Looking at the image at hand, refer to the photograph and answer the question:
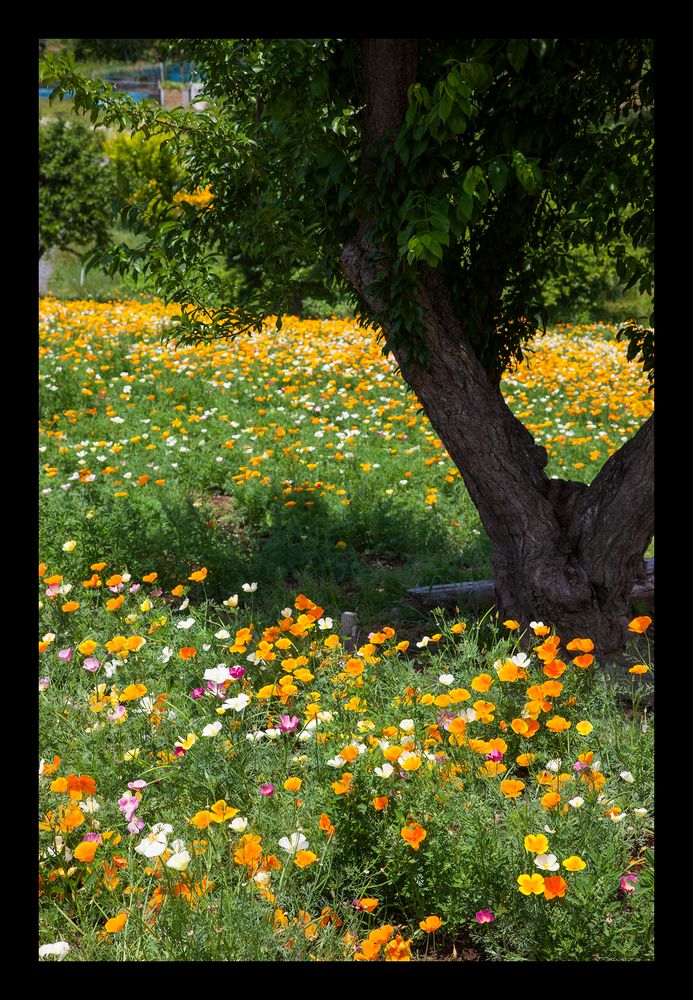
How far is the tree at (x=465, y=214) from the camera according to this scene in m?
3.35

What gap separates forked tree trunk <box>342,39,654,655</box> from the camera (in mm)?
3633

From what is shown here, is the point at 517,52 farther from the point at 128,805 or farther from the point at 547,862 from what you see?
the point at 128,805

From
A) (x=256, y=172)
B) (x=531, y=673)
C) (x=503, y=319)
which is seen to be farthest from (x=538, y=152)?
(x=531, y=673)

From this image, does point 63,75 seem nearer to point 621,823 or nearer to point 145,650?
point 145,650

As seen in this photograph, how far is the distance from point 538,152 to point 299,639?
7.85ft

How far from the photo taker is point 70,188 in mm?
18688

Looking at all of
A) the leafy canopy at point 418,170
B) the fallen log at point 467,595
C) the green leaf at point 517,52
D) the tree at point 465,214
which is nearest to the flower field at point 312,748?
the fallen log at point 467,595

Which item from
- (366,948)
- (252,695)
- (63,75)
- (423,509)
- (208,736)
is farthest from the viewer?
(423,509)

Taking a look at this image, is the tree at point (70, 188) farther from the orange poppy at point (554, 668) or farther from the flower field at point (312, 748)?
the orange poppy at point (554, 668)

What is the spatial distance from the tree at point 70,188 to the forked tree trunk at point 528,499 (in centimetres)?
1637

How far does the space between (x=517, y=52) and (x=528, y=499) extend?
1.87 meters

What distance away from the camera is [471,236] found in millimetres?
4020

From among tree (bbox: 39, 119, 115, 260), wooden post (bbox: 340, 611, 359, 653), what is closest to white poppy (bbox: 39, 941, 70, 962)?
wooden post (bbox: 340, 611, 359, 653)

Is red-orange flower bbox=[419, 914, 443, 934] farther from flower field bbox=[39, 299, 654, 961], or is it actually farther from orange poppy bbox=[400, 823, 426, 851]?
orange poppy bbox=[400, 823, 426, 851]
